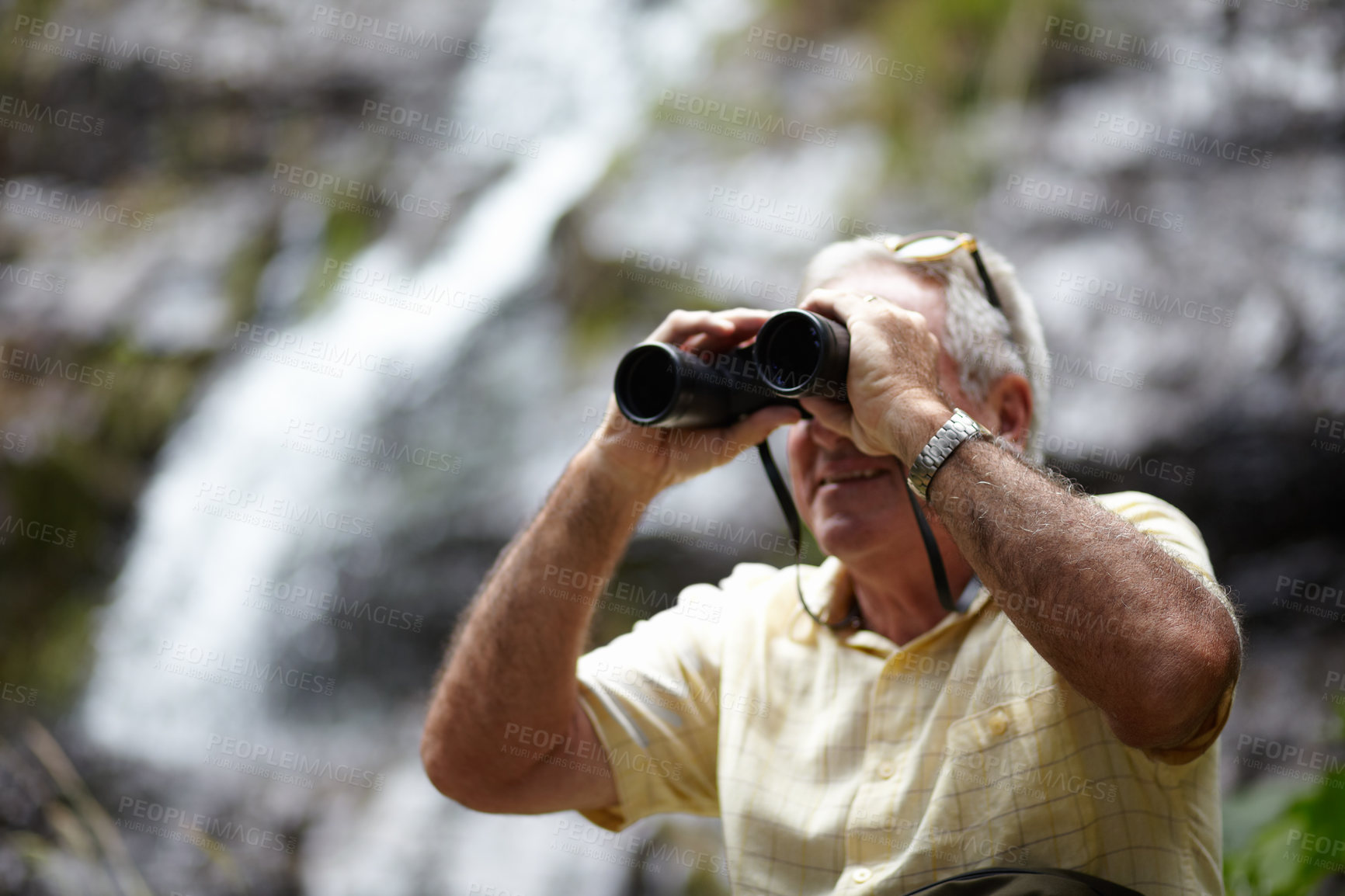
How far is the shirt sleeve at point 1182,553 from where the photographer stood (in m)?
1.03

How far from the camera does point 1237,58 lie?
3.07 meters

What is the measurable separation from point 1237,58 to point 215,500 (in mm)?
3622

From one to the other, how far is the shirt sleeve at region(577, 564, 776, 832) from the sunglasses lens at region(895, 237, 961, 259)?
1.84 feet

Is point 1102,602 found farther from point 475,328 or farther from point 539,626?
point 475,328
